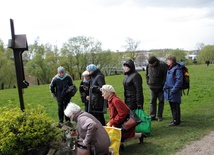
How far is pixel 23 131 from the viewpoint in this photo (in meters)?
4.21

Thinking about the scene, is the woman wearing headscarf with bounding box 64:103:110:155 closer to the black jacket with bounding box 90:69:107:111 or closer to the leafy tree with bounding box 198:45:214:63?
the black jacket with bounding box 90:69:107:111

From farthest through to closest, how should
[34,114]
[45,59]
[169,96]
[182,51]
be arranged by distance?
[182,51], [45,59], [169,96], [34,114]

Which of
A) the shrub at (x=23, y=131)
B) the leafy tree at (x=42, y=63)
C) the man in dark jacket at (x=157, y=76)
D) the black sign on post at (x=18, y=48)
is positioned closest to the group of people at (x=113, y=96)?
the man in dark jacket at (x=157, y=76)

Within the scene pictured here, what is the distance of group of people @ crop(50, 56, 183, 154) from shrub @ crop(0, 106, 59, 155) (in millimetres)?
463

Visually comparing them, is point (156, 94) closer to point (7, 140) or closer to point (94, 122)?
point (94, 122)

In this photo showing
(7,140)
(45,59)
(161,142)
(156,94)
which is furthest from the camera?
(45,59)

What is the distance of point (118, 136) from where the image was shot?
4906mm

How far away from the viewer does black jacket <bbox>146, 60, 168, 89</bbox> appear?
7316 mm

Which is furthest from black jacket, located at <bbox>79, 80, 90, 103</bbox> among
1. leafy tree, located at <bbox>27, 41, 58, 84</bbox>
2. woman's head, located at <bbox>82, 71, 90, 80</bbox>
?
leafy tree, located at <bbox>27, 41, 58, 84</bbox>

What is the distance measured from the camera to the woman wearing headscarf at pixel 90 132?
4168 millimetres

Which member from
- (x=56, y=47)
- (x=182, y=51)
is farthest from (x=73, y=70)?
(x=182, y=51)

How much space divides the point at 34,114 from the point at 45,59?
49.7 meters

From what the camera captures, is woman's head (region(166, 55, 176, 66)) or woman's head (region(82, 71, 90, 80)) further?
woman's head (region(82, 71, 90, 80))

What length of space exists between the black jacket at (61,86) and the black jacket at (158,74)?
2.34 metres
